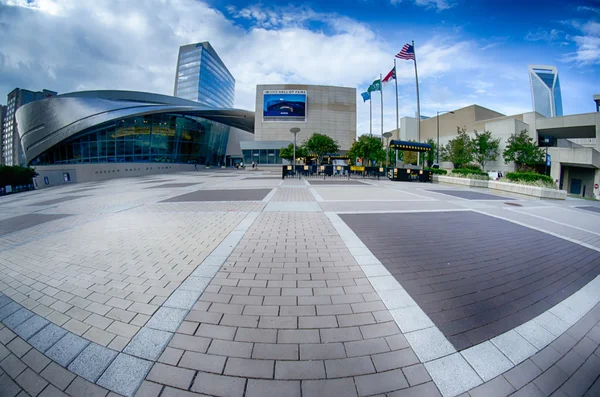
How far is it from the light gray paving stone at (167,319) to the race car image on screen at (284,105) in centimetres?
6095

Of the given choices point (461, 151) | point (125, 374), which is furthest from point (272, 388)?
point (461, 151)

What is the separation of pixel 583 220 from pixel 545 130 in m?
43.2

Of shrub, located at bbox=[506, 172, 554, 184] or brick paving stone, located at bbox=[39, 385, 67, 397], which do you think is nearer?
brick paving stone, located at bbox=[39, 385, 67, 397]

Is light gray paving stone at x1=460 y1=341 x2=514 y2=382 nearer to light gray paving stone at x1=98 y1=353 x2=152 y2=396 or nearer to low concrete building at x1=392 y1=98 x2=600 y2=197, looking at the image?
light gray paving stone at x1=98 y1=353 x2=152 y2=396

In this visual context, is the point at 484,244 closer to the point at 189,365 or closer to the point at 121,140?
the point at 189,365

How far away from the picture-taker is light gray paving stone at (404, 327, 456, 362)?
6.66ft

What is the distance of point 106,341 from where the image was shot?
2.18 meters

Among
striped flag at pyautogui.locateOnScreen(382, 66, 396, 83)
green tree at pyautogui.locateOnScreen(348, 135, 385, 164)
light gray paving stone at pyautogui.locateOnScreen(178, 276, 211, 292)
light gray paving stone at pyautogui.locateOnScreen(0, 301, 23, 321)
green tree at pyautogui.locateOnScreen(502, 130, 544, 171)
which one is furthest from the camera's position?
green tree at pyautogui.locateOnScreen(502, 130, 544, 171)

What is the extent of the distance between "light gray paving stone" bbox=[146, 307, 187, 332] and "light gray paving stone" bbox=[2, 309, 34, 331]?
1.52 metres

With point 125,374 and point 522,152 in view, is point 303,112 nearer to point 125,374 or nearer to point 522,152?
point 522,152

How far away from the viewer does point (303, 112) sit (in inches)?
2333

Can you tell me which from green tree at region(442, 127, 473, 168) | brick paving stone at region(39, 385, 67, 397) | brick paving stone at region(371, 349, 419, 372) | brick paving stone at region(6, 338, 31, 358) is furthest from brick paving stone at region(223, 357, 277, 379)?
green tree at region(442, 127, 473, 168)

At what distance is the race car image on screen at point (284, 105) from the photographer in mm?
58688

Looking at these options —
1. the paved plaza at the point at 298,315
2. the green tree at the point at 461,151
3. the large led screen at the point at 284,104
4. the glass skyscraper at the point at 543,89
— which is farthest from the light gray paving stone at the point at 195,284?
the glass skyscraper at the point at 543,89
